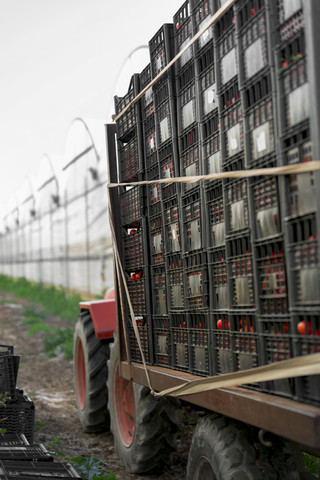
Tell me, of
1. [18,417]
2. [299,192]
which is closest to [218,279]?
[299,192]

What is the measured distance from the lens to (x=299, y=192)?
3.09 meters

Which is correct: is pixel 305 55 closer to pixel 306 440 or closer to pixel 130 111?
pixel 306 440

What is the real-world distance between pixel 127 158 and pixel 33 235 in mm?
27463

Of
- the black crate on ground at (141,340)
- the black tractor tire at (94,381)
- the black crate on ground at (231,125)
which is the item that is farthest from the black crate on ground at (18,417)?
the black crate on ground at (231,125)

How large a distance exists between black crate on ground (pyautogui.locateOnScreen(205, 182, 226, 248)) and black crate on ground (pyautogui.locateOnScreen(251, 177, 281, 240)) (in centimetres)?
46

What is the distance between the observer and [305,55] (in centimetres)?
302

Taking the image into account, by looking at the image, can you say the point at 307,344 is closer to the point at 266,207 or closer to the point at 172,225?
the point at 266,207

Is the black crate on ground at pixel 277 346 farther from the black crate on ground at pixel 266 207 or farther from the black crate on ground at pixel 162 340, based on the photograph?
the black crate on ground at pixel 162 340

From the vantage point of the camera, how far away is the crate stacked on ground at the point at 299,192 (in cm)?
298

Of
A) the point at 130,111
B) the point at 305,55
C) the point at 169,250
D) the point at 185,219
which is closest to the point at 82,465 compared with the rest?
the point at 169,250

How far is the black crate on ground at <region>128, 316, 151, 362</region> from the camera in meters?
5.44

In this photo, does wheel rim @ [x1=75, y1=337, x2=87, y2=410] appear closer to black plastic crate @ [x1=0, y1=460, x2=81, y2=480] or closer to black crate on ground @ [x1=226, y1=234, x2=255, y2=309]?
black plastic crate @ [x1=0, y1=460, x2=81, y2=480]

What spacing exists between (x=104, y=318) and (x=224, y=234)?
391 centimetres

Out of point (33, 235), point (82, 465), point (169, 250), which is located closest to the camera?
point (169, 250)
